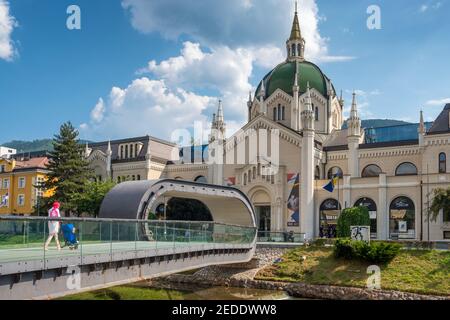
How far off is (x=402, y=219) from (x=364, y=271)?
1918 cm

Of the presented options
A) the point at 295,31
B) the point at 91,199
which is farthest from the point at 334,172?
the point at 91,199

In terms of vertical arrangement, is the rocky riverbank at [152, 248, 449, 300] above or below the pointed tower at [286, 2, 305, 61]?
below

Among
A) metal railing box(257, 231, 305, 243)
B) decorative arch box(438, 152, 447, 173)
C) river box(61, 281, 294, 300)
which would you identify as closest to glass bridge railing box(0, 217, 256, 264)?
river box(61, 281, 294, 300)

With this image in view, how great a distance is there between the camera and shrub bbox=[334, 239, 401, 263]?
135 ft

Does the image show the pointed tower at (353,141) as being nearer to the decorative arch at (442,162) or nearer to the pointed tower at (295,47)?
the decorative arch at (442,162)

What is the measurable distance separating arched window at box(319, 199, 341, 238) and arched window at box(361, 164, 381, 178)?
223 inches

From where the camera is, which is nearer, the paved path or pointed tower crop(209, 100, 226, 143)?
the paved path

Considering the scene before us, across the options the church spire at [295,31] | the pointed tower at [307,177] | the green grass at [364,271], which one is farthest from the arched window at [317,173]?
the church spire at [295,31]

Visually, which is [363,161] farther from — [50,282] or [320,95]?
[50,282]

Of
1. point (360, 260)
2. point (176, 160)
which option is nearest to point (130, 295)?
point (360, 260)

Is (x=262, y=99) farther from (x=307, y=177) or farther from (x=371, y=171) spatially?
(x=371, y=171)

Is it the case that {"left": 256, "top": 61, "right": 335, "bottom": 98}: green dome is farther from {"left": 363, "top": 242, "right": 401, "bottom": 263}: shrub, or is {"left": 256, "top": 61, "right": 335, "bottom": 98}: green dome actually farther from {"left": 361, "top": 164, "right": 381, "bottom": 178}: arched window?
{"left": 363, "top": 242, "right": 401, "bottom": 263}: shrub

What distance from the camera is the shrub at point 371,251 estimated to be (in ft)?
135
